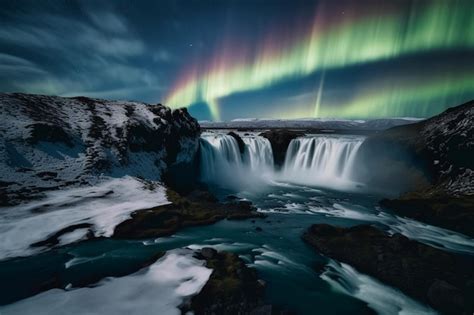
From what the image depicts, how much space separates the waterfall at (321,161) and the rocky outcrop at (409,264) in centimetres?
2374

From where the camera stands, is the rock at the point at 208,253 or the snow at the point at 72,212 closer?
the rock at the point at 208,253

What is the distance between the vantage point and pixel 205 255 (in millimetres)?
12828

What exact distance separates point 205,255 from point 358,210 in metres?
19.4

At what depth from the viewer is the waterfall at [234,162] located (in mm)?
42781

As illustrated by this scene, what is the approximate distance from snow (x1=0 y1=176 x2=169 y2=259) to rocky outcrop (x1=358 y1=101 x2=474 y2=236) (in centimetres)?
2384

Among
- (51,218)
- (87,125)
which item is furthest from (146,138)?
(51,218)

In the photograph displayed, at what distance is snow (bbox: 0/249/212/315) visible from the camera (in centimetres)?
870

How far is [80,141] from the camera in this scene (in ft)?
99.4

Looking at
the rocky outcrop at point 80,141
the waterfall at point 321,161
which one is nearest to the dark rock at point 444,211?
the waterfall at point 321,161

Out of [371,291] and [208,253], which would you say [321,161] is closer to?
[371,291]

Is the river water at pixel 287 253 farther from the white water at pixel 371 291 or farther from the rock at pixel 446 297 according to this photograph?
the rock at pixel 446 297

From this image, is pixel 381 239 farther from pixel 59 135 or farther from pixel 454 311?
pixel 59 135

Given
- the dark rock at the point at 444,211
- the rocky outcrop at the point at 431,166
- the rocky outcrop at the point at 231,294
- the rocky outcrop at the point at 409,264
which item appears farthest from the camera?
the rocky outcrop at the point at 431,166

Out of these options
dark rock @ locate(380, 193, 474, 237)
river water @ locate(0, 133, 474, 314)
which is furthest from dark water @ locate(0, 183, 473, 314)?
dark rock @ locate(380, 193, 474, 237)
